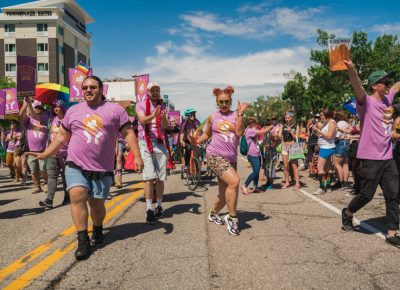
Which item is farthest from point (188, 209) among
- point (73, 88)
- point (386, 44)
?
point (386, 44)

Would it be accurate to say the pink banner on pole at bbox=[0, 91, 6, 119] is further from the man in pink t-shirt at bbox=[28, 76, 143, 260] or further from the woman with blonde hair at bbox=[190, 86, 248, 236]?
the woman with blonde hair at bbox=[190, 86, 248, 236]

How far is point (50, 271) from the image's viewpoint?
360cm

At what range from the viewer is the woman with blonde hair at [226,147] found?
500 cm

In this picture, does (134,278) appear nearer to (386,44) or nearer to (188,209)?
(188,209)

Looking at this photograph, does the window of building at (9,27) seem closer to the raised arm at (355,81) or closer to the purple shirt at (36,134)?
the purple shirt at (36,134)

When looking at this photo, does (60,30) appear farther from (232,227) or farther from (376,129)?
(376,129)

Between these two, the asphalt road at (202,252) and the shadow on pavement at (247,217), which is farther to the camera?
the shadow on pavement at (247,217)

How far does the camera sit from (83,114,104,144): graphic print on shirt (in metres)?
4.20

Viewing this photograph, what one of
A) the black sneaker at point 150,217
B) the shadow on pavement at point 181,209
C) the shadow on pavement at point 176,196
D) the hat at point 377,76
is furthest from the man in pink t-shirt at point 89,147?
the shadow on pavement at point 176,196

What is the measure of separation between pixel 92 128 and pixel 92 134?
0.07m

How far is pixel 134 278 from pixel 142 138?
2835mm

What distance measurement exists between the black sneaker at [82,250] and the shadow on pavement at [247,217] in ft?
7.13

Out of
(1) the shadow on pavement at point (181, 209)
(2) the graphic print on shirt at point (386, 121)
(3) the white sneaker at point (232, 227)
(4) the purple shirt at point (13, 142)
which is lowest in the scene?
(1) the shadow on pavement at point (181, 209)

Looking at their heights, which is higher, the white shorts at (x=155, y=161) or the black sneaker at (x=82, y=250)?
the white shorts at (x=155, y=161)
